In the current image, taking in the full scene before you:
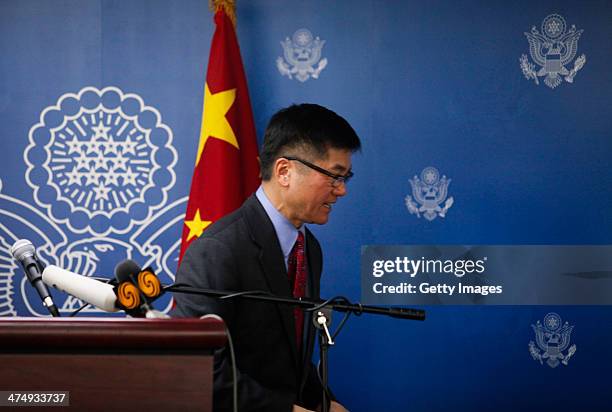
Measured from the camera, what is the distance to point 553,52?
3244 millimetres

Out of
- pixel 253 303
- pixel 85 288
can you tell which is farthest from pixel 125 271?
pixel 253 303

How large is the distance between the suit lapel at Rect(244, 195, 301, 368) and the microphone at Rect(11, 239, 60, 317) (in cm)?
62

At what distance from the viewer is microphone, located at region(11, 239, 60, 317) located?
130 cm

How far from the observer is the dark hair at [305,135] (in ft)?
6.36

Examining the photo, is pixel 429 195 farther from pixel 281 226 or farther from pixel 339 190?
pixel 281 226

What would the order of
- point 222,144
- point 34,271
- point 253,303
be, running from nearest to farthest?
1. point 34,271
2. point 253,303
3. point 222,144

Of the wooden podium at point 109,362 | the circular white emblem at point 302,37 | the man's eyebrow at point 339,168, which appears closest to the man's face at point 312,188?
the man's eyebrow at point 339,168

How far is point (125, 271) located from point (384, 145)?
85.1 inches

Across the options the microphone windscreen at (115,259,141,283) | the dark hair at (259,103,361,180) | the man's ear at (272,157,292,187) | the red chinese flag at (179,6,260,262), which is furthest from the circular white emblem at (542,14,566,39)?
the microphone windscreen at (115,259,141,283)

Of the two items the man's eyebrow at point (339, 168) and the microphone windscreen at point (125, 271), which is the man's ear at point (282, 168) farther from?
the microphone windscreen at point (125, 271)

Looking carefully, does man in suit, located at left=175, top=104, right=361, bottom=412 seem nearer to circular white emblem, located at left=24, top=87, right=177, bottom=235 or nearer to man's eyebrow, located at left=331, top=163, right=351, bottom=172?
man's eyebrow, located at left=331, top=163, right=351, bottom=172

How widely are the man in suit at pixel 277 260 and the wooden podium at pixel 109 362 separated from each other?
546mm

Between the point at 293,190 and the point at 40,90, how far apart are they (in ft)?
6.15

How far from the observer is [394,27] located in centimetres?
326
